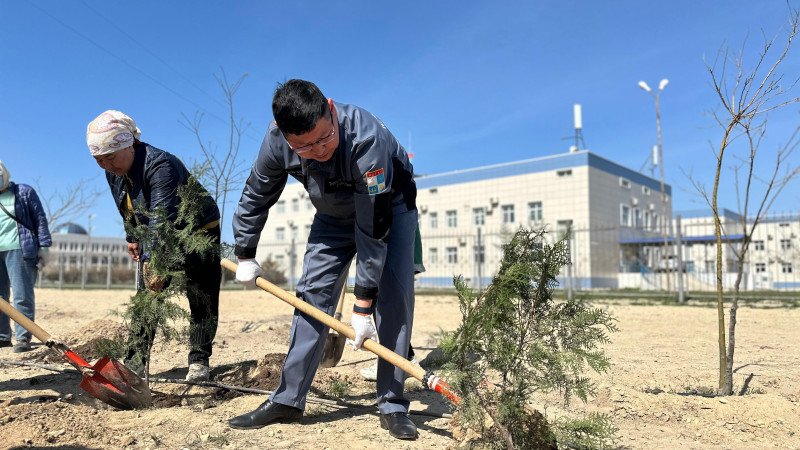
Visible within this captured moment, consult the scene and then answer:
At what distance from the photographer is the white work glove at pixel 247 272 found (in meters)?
3.20

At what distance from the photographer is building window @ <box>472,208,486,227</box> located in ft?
115

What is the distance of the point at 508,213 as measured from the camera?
112 ft

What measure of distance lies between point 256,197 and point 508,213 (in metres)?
32.0

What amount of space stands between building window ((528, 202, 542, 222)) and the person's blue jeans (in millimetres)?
29792

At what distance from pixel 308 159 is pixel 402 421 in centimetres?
148

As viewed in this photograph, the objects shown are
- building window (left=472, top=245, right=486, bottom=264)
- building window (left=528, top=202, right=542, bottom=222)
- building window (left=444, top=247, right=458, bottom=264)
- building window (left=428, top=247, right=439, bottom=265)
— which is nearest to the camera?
building window (left=472, top=245, right=486, bottom=264)

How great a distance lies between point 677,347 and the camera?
5703mm

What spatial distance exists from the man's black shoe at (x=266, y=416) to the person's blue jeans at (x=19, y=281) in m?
3.60

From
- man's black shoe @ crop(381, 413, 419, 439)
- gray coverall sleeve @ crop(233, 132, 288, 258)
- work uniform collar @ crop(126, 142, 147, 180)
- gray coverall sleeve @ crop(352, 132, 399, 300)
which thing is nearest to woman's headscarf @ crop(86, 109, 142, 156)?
work uniform collar @ crop(126, 142, 147, 180)

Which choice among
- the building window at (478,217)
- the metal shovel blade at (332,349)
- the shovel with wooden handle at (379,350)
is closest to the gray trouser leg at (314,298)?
the shovel with wooden handle at (379,350)

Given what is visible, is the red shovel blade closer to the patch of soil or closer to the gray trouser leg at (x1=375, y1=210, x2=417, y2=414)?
the patch of soil

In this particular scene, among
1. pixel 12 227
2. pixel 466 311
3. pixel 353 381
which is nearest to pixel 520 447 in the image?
pixel 466 311

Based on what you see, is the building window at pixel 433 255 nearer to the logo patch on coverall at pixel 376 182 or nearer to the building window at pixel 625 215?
the building window at pixel 625 215

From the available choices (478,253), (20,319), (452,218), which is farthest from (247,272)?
(452,218)
